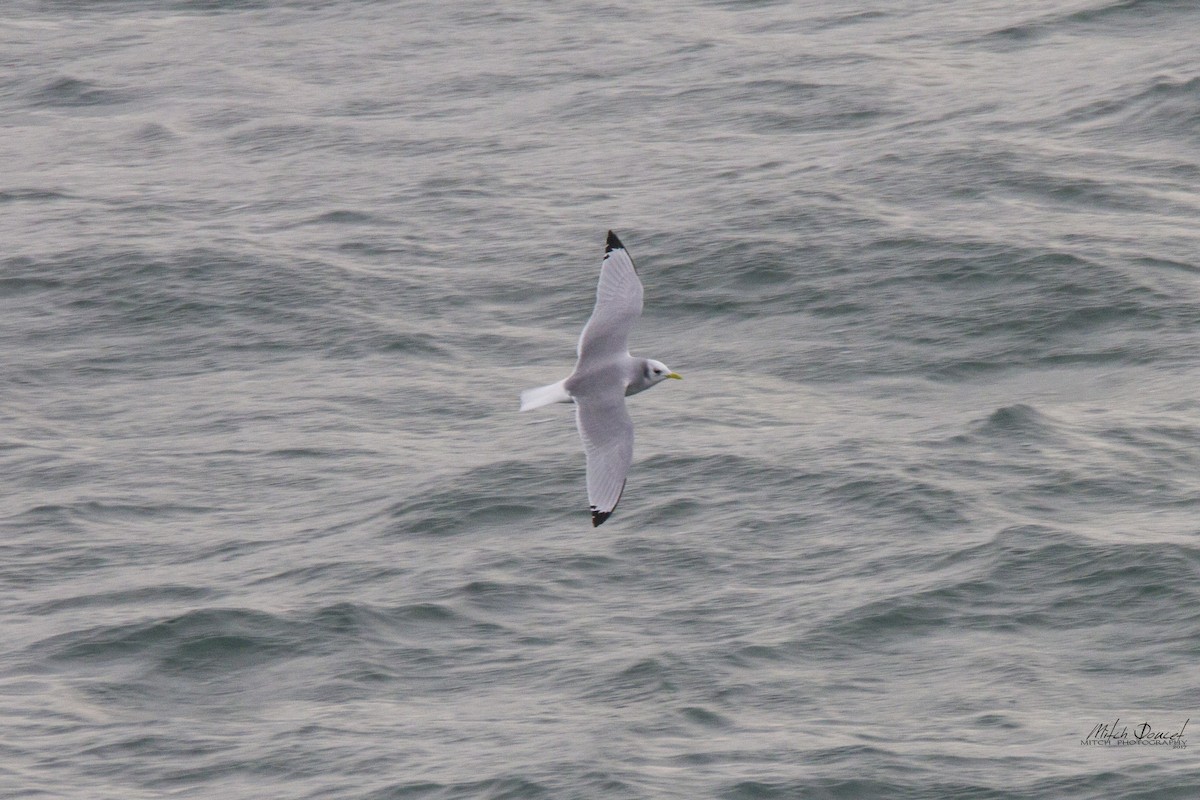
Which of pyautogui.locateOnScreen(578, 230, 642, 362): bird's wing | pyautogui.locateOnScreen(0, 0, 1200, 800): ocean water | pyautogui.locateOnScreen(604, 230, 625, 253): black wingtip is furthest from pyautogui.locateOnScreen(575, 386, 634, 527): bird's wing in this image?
pyautogui.locateOnScreen(0, 0, 1200, 800): ocean water

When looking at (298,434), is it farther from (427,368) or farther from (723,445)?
(723,445)

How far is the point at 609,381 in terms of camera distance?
1586cm

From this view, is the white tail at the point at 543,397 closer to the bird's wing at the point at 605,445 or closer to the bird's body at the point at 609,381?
the bird's body at the point at 609,381

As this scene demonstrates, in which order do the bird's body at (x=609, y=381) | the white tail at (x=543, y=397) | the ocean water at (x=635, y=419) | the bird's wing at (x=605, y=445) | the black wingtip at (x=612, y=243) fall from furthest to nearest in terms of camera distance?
1. the ocean water at (x=635, y=419)
2. the black wingtip at (x=612, y=243)
3. the white tail at (x=543, y=397)
4. the bird's body at (x=609, y=381)
5. the bird's wing at (x=605, y=445)

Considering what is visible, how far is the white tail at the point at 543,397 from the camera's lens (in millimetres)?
15047

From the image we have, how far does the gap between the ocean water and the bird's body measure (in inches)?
112

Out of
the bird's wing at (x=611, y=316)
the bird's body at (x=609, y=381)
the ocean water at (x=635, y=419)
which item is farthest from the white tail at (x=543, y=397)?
the ocean water at (x=635, y=419)

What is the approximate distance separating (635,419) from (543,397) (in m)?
7.01

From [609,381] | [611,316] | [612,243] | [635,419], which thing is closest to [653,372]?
[609,381]

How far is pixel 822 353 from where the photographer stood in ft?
74.0

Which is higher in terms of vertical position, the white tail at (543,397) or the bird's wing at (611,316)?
the bird's wing at (611,316)

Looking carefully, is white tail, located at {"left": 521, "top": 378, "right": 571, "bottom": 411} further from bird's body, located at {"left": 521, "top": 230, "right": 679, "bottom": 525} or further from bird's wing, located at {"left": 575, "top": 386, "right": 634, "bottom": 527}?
bird's wing, located at {"left": 575, "top": 386, "right": 634, "bottom": 527}

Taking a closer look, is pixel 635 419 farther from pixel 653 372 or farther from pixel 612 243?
pixel 612 243

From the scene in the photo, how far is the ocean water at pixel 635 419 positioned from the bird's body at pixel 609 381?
112 inches
